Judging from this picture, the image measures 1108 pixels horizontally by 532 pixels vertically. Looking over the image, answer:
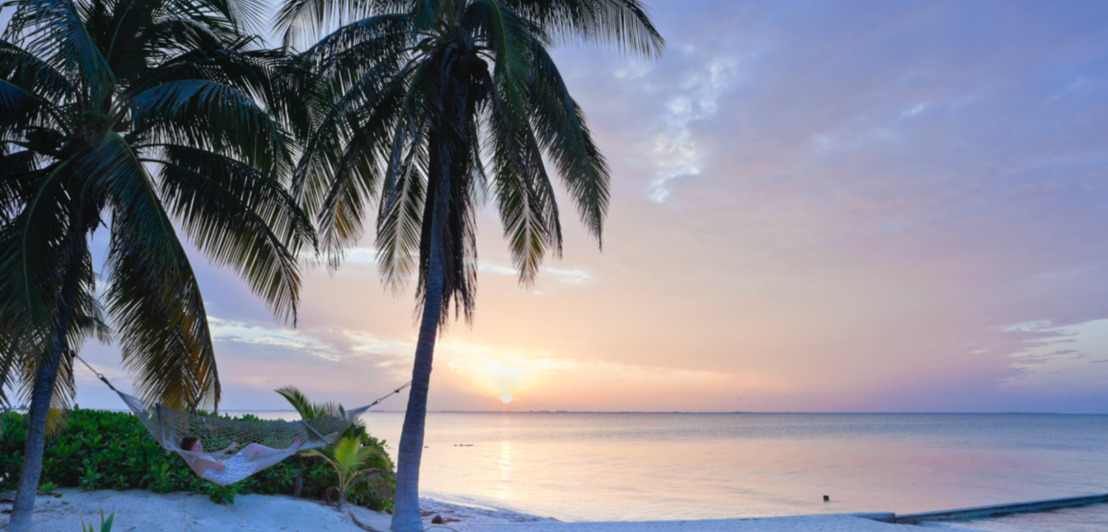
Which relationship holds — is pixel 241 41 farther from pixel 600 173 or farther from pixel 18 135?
pixel 600 173

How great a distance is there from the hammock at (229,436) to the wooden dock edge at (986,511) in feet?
28.7

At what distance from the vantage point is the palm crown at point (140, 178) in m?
Result: 5.19

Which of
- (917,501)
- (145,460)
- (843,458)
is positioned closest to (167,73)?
(145,460)

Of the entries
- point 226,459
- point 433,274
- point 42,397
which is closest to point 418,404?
point 433,274

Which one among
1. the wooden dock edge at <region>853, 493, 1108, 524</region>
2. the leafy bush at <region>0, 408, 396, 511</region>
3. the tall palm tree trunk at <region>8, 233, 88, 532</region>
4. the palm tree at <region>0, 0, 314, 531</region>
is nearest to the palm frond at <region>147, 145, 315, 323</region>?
the palm tree at <region>0, 0, 314, 531</region>

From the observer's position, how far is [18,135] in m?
5.95

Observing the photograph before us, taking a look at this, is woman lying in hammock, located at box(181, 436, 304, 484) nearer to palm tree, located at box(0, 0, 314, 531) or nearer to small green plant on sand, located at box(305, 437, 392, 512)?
palm tree, located at box(0, 0, 314, 531)

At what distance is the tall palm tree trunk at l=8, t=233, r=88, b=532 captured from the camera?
5574 millimetres

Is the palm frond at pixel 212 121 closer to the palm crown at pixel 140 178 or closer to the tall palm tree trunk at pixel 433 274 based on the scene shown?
the palm crown at pixel 140 178

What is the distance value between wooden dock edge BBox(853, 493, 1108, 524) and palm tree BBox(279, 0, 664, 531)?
7.46 m

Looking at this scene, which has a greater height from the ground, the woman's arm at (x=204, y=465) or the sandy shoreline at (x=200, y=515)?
the woman's arm at (x=204, y=465)

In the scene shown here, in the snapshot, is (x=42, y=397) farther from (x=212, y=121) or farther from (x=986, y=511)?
(x=986, y=511)

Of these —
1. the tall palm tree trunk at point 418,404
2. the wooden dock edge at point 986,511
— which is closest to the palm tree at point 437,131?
the tall palm tree trunk at point 418,404

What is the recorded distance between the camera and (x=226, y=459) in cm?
641
